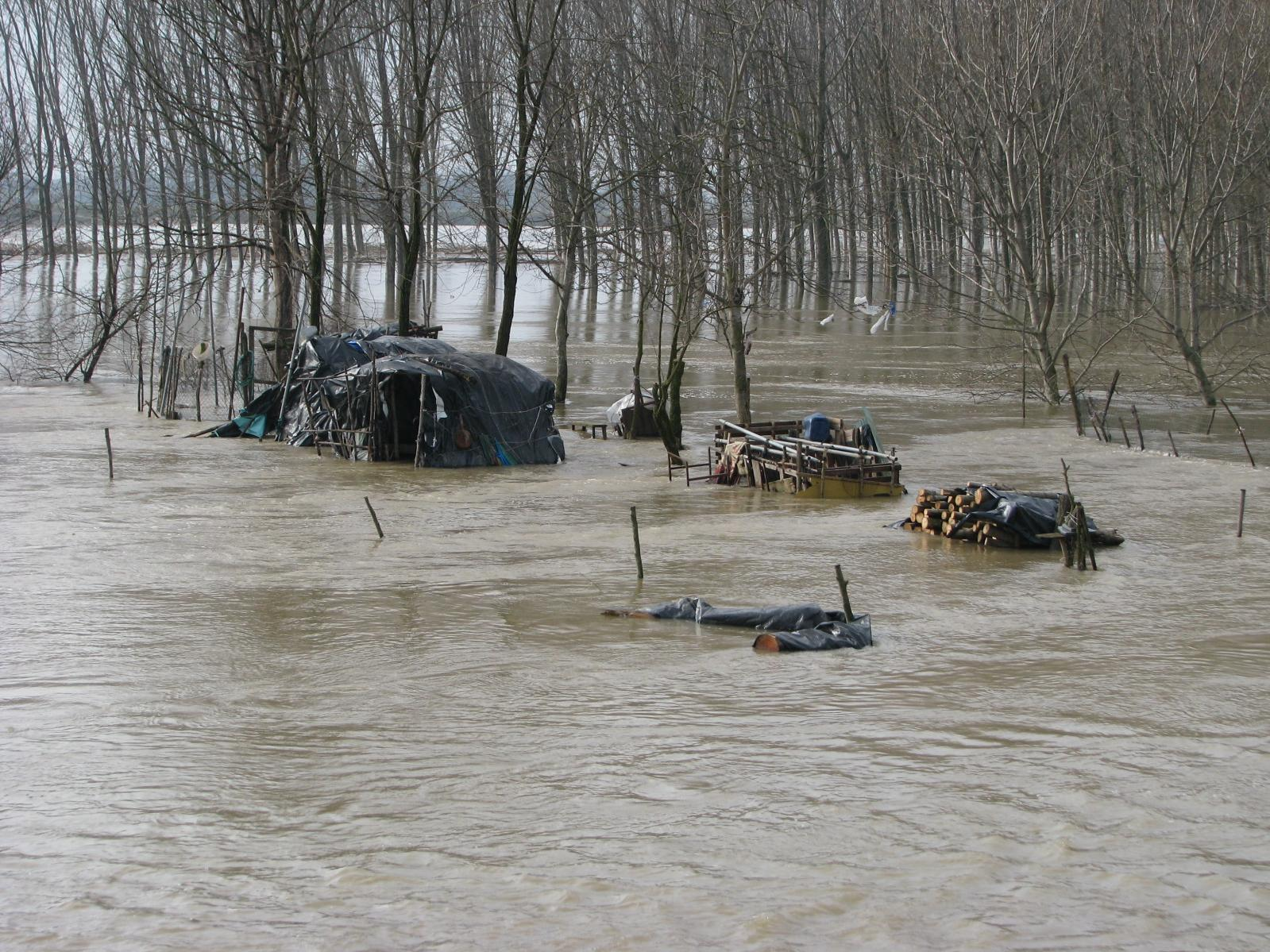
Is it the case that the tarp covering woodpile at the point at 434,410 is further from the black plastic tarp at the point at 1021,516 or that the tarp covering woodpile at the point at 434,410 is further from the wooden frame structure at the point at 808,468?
the black plastic tarp at the point at 1021,516

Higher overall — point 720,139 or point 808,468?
point 720,139

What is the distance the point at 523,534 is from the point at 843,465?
5.76m

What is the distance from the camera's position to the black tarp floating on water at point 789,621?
1167 cm

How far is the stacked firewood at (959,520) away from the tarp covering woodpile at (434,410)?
27.1 feet

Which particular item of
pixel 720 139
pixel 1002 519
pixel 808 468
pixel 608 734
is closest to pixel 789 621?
pixel 608 734

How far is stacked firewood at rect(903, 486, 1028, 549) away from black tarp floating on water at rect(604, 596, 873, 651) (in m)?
4.34

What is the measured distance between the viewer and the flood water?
6.87 meters

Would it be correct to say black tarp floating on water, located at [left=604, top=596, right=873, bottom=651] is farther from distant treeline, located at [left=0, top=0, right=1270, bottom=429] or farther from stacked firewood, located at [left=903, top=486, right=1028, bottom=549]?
distant treeline, located at [left=0, top=0, right=1270, bottom=429]

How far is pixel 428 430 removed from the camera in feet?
76.6

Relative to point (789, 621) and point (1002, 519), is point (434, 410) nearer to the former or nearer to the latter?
point (1002, 519)

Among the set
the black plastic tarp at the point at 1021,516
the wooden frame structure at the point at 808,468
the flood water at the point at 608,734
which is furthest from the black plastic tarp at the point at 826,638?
the wooden frame structure at the point at 808,468

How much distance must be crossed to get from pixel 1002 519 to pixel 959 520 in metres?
0.52

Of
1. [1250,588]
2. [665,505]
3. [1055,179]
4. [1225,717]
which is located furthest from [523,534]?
[1055,179]

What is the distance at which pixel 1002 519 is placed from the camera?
16.3 metres
